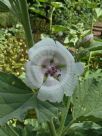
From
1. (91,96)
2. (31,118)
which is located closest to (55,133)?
(91,96)

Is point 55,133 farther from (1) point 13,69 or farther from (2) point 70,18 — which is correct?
(2) point 70,18

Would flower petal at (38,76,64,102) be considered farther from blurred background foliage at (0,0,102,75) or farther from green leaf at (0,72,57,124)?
blurred background foliage at (0,0,102,75)

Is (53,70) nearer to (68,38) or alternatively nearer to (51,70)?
(51,70)

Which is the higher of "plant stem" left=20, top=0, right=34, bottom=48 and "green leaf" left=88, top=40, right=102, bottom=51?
"plant stem" left=20, top=0, right=34, bottom=48

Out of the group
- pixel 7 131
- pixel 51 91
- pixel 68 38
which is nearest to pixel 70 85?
pixel 51 91

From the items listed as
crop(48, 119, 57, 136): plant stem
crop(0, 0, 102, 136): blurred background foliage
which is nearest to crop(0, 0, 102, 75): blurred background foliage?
crop(0, 0, 102, 136): blurred background foliage

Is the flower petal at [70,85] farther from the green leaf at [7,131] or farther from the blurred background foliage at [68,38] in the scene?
the green leaf at [7,131]
